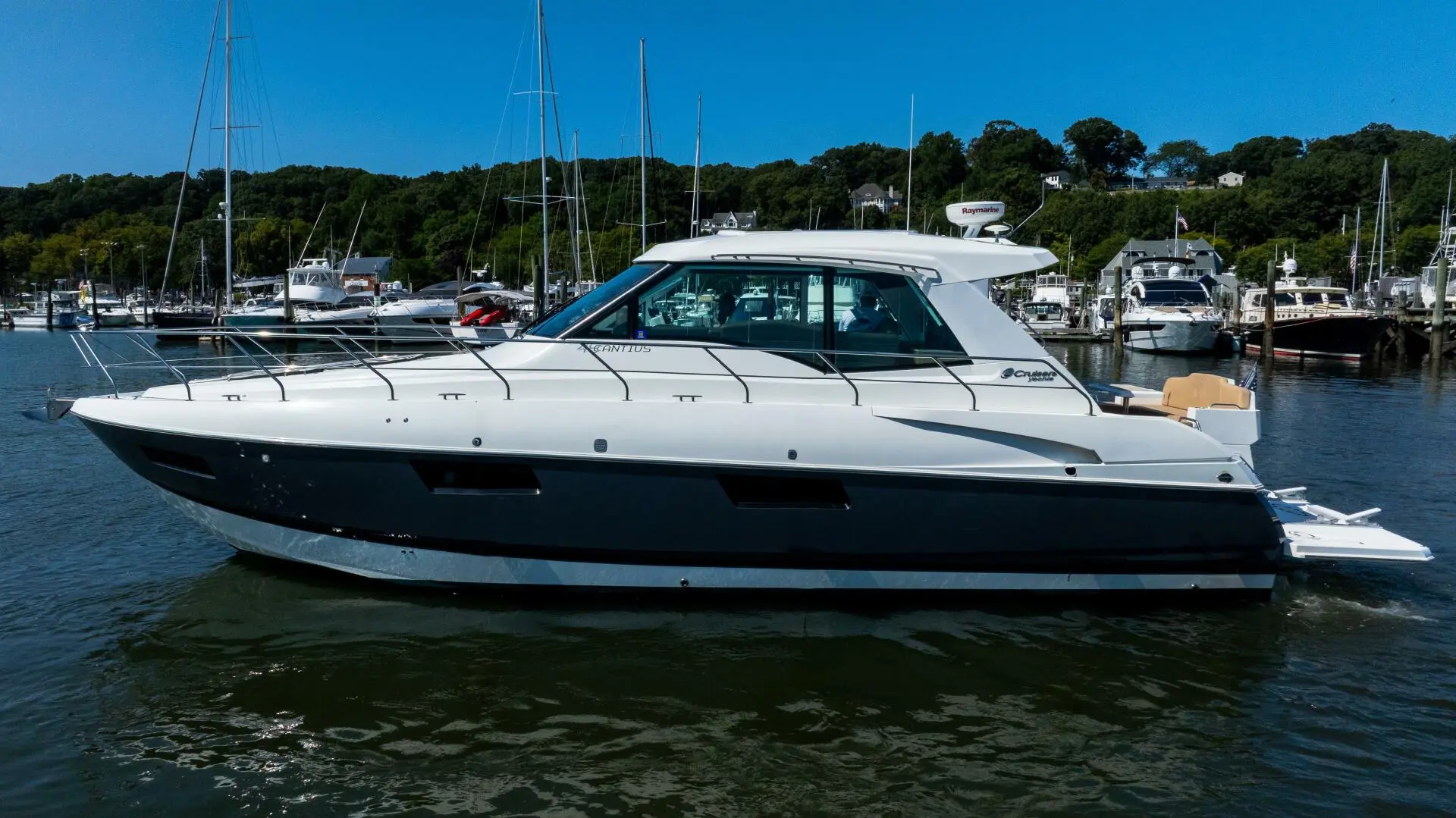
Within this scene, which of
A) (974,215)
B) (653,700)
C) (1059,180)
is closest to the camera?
(653,700)

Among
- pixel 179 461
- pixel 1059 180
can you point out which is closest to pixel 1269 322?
pixel 179 461

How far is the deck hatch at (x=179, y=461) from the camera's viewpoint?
6699mm

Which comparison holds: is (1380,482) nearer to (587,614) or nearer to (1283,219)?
(587,614)

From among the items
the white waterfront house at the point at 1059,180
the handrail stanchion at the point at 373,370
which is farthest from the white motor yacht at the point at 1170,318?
the white waterfront house at the point at 1059,180

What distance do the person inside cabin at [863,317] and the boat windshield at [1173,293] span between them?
33980mm

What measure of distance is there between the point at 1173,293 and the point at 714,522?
36.2m

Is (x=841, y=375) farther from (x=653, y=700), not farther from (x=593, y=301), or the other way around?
(x=653, y=700)

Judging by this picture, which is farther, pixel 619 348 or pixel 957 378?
pixel 619 348

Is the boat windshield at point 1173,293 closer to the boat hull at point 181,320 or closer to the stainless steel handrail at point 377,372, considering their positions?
the stainless steel handrail at point 377,372

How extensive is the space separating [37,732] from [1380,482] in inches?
504

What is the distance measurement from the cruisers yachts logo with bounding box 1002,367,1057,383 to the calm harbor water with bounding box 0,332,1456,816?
95 cm

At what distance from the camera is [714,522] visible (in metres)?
6.42

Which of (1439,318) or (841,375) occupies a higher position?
(1439,318)

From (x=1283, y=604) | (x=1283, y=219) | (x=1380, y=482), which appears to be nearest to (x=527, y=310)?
(x=1380, y=482)
